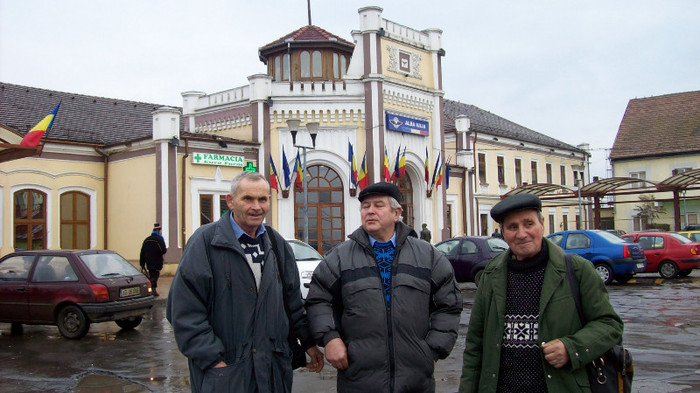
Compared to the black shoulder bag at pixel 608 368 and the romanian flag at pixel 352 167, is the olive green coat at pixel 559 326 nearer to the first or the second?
the black shoulder bag at pixel 608 368

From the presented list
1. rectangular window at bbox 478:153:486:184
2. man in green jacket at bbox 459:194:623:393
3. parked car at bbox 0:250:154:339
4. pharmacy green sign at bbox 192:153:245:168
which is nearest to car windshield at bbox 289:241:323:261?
parked car at bbox 0:250:154:339

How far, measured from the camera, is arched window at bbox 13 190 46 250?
2358cm

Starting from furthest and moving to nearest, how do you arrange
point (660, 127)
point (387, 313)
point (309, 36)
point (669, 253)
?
point (660, 127) < point (309, 36) < point (669, 253) < point (387, 313)

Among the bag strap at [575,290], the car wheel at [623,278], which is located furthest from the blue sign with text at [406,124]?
the bag strap at [575,290]

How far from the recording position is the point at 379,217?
4.54m

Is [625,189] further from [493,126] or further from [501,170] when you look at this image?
[493,126]

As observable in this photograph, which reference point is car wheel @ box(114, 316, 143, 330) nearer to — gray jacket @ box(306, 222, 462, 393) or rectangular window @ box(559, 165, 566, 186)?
gray jacket @ box(306, 222, 462, 393)

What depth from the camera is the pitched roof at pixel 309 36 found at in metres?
30.4

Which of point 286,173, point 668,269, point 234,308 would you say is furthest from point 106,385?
point 286,173

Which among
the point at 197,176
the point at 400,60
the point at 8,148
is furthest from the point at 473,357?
the point at 400,60

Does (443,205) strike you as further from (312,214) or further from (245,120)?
(245,120)

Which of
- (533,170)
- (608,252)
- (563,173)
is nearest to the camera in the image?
(608,252)

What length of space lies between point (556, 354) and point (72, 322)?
34.3ft

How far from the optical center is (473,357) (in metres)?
3.95
